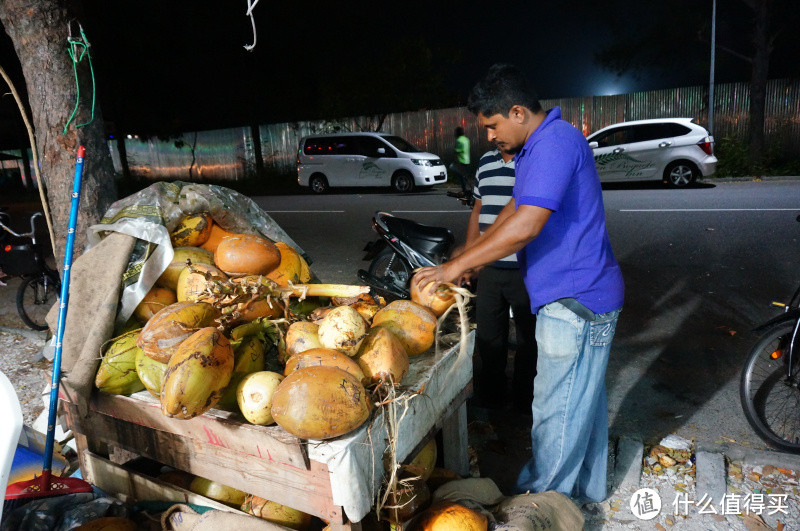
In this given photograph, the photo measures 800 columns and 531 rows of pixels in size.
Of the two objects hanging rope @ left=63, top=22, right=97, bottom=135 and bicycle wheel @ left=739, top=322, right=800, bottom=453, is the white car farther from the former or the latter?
hanging rope @ left=63, top=22, right=97, bottom=135

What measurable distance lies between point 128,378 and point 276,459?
2.54 feet

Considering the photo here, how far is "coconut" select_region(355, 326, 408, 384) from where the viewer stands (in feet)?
6.03

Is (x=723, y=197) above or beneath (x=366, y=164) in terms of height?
beneath

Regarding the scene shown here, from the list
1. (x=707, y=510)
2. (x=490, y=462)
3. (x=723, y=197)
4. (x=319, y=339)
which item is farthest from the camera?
(x=723, y=197)

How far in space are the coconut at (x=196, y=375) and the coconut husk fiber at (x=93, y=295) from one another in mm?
679

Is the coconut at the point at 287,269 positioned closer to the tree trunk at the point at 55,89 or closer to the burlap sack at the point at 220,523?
the burlap sack at the point at 220,523

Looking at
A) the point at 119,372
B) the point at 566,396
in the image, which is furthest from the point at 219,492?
the point at 566,396

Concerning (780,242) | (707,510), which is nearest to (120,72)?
(780,242)

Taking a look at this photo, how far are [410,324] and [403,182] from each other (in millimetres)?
12775

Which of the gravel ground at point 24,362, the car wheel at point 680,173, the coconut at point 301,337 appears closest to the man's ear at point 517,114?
the coconut at point 301,337

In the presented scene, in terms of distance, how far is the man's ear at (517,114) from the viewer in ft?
7.13

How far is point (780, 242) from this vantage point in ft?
22.3

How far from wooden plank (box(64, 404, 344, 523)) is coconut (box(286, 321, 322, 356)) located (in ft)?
1.30

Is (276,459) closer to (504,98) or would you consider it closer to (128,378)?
(128,378)
